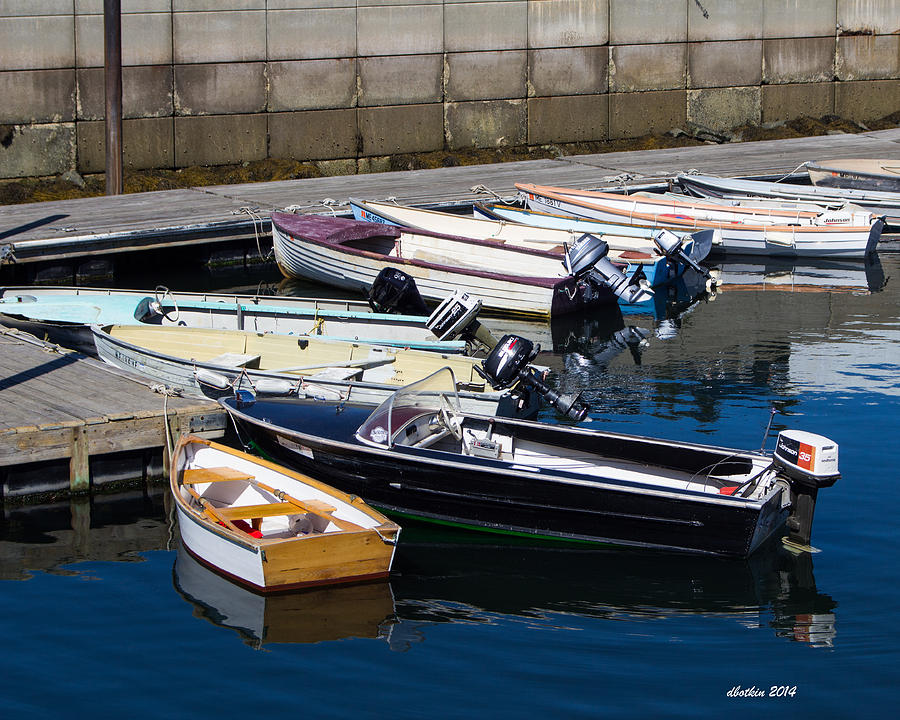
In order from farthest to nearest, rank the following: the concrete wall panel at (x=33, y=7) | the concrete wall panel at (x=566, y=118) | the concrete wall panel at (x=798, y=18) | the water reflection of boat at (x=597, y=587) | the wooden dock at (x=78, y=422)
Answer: the concrete wall panel at (x=798, y=18)
the concrete wall panel at (x=566, y=118)
the concrete wall panel at (x=33, y=7)
the wooden dock at (x=78, y=422)
the water reflection of boat at (x=597, y=587)

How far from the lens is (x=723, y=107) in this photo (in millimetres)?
26141

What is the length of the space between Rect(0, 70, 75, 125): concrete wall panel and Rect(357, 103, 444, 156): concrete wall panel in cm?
547

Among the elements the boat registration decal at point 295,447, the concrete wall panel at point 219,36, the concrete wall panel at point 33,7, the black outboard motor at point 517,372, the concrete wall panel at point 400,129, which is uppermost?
the concrete wall panel at point 33,7

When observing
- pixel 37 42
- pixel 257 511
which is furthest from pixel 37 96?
pixel 257 511

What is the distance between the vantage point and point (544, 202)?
68.2 ft

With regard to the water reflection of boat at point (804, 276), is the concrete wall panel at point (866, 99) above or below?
above

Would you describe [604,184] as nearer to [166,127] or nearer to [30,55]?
[166,127]

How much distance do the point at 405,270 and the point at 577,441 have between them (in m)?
7.62

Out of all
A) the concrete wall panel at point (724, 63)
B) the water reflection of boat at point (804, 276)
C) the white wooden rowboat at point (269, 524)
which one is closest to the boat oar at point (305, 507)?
the white wooden rowboat at point (269, 524)

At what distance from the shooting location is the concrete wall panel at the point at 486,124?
958 inches

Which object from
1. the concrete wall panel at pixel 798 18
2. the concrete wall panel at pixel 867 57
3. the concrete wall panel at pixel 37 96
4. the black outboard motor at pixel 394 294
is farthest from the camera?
the concrete wall panel at pixel 867 57

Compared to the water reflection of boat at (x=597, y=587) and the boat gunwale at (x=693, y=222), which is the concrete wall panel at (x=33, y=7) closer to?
the boat gunwale at (x=693, y=222)

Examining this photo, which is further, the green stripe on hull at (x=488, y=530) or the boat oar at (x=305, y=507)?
the green stripe on hull at (x=488, y=530)

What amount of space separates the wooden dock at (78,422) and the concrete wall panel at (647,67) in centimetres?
1608
